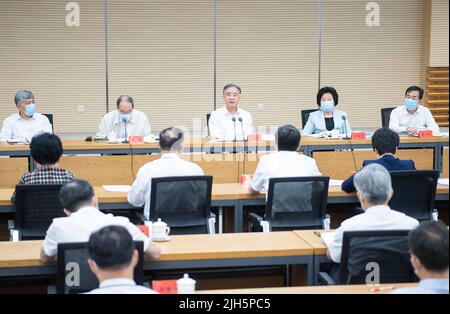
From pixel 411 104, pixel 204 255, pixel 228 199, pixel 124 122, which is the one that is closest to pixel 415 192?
pixel 228 199

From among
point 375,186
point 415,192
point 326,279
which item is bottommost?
point 326,279

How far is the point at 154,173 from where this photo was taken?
16.6 ft

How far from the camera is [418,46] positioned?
45.3 ft

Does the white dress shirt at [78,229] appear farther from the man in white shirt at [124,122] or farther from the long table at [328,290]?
the man in white shirt at [124,122]

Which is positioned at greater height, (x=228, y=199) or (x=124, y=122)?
(x=124, y=122)

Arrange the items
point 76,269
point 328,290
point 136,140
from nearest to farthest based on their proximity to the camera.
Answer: point 328,290 < point 76,269 < point 136,140

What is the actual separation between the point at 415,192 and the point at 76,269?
2.69 metres

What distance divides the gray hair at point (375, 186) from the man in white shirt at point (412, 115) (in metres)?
4.89

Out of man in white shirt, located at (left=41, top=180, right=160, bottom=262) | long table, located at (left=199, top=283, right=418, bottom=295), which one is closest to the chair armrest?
long table, located at (left=199, top=283, right=418, bottom=295)

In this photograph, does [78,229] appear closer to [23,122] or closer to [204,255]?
[204,255]

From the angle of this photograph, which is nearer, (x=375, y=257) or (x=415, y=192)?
(x=375, y=257)

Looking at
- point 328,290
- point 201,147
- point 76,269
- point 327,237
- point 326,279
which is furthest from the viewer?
point 201,147
